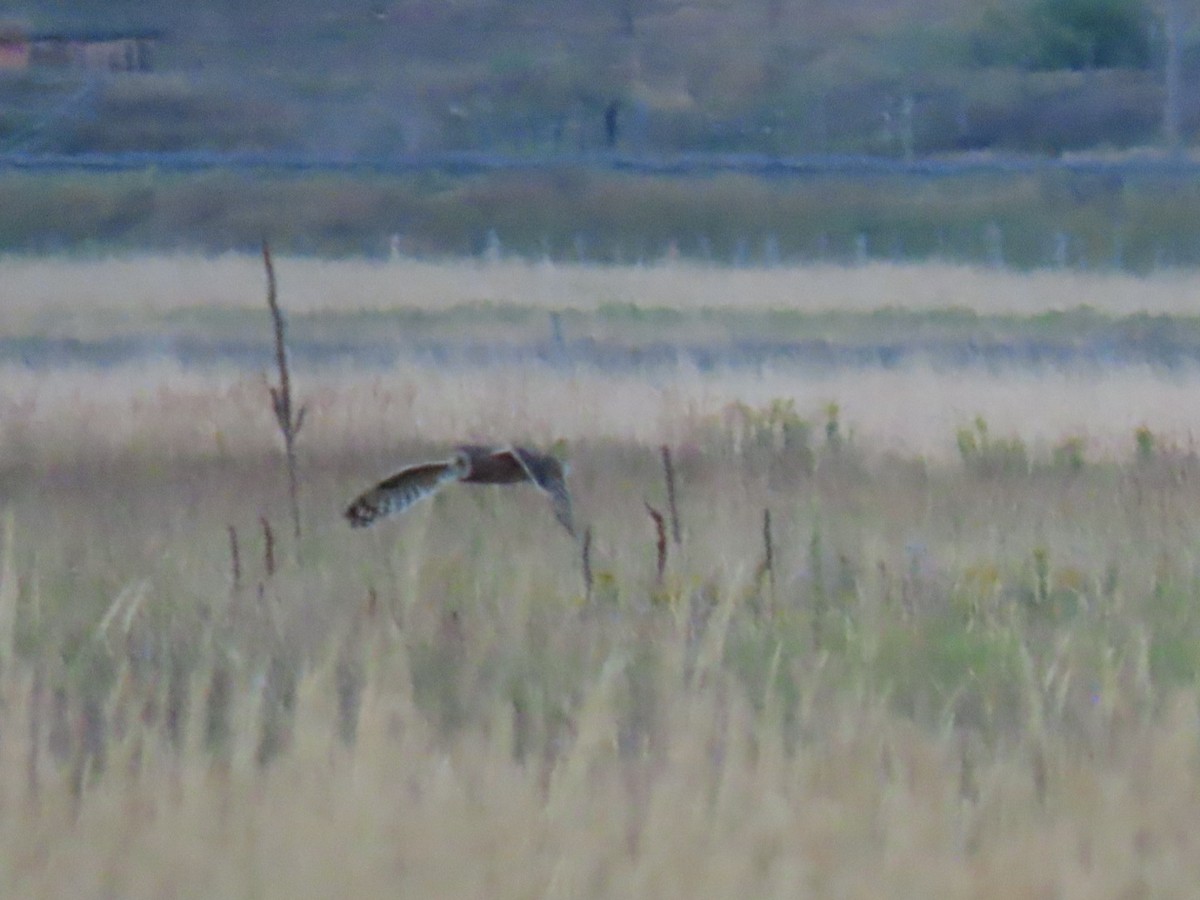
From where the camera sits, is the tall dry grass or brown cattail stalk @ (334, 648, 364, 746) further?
brown cattail stalk @ (334, 648, 364, 746)

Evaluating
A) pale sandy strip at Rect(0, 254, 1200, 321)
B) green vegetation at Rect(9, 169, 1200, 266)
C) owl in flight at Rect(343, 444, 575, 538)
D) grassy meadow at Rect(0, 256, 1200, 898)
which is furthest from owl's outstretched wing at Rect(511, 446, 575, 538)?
green vegetation at Rect(9, 169, 1200, 266)

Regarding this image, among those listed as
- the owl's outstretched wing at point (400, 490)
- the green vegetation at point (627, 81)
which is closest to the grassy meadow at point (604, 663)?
the owl's outstretched wing at point (400, 490)

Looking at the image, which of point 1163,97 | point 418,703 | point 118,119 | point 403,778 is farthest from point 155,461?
point 1163,97

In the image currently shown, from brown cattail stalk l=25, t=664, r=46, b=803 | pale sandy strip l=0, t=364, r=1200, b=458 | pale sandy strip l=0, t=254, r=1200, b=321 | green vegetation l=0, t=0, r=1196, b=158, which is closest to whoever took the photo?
brown cattail stalk l=25, t=664, r=46, b=803

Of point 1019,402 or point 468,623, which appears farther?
point 1019,402

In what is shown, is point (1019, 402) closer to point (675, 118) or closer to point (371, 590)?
point (371, 590)

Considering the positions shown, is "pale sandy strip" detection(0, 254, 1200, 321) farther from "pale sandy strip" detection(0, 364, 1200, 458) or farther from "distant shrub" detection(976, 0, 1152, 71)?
"pale sandy strip" detection(0, 364, 1200, 458)

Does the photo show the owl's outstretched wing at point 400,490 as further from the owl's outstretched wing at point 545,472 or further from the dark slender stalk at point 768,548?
the dark slender stalk at point 768,548
